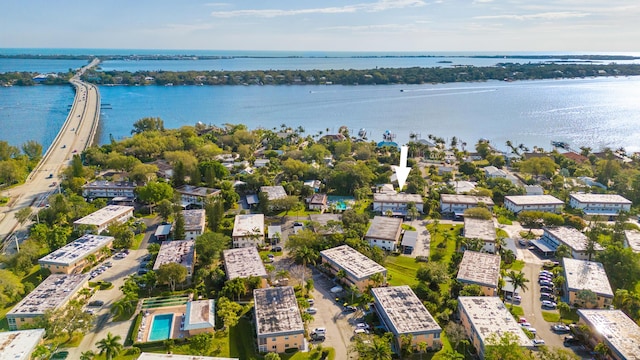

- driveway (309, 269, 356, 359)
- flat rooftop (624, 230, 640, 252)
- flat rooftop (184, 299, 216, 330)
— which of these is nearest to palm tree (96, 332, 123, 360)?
flat rooftop (184, 299, 216, 330)

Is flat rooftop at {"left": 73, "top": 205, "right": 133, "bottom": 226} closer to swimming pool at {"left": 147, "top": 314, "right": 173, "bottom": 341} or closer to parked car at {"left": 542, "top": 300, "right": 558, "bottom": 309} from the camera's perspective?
swimming pool at {"left": 147, "top": 314, "right": 173, "bottom": 341}

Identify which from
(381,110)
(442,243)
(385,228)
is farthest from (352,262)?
(381,110)

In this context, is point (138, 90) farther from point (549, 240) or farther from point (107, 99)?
point (549, 240)

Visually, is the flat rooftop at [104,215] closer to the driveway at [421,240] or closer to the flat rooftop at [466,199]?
the driveway at [421,240]

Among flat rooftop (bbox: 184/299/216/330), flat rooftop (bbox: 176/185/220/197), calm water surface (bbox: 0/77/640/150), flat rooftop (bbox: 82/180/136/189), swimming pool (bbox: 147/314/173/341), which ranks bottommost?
swimming pool (bbox: 147/314/173/341)

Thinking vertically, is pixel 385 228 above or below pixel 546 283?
above

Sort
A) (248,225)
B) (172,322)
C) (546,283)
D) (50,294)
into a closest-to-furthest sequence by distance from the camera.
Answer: (172,322)
(50,294)
(546,283)
(248,225)

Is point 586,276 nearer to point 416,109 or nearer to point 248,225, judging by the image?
point 248,225
